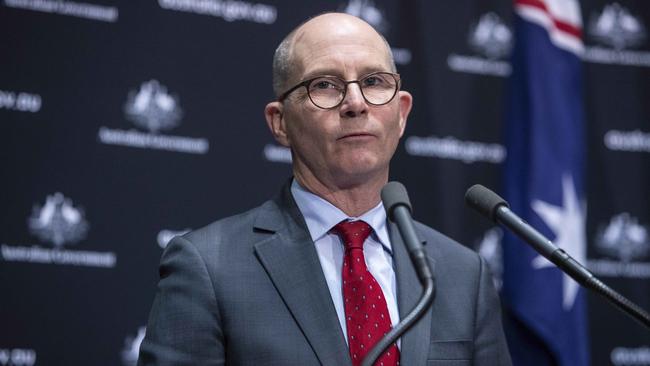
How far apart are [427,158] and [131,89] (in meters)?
1.46

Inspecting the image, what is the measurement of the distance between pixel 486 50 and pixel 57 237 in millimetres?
2289

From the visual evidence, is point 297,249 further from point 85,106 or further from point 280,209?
point 85,106

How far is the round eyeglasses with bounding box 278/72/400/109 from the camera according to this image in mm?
2518

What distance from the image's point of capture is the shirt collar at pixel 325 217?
8.34 ft

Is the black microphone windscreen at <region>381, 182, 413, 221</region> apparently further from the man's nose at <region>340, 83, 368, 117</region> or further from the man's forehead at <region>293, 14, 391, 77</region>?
the man's forehead at <region>293, 14, 391, 77</region>

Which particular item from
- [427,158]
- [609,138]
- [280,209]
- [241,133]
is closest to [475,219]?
[427,158]

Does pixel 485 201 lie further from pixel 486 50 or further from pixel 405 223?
pixel 486 50

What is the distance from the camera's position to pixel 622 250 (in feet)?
15.4

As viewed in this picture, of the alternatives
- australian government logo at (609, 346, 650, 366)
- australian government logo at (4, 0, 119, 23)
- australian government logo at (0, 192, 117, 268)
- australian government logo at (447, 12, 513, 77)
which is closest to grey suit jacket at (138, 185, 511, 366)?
australian government logo at (0, 192, 117, 268)

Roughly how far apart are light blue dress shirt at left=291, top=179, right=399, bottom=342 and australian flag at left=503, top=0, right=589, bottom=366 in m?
1.69

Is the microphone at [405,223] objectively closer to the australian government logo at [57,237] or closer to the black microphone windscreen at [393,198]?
the black microphone windscreen at [393,198]

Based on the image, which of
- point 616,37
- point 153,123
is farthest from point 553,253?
point 616,37

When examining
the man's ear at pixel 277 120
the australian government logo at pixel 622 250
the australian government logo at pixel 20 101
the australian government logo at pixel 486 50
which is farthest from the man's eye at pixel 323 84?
the australian government logo at pixel 622 250

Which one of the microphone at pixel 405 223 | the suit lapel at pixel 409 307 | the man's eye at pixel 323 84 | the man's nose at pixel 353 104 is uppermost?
the man's eye at pixel 323 84
